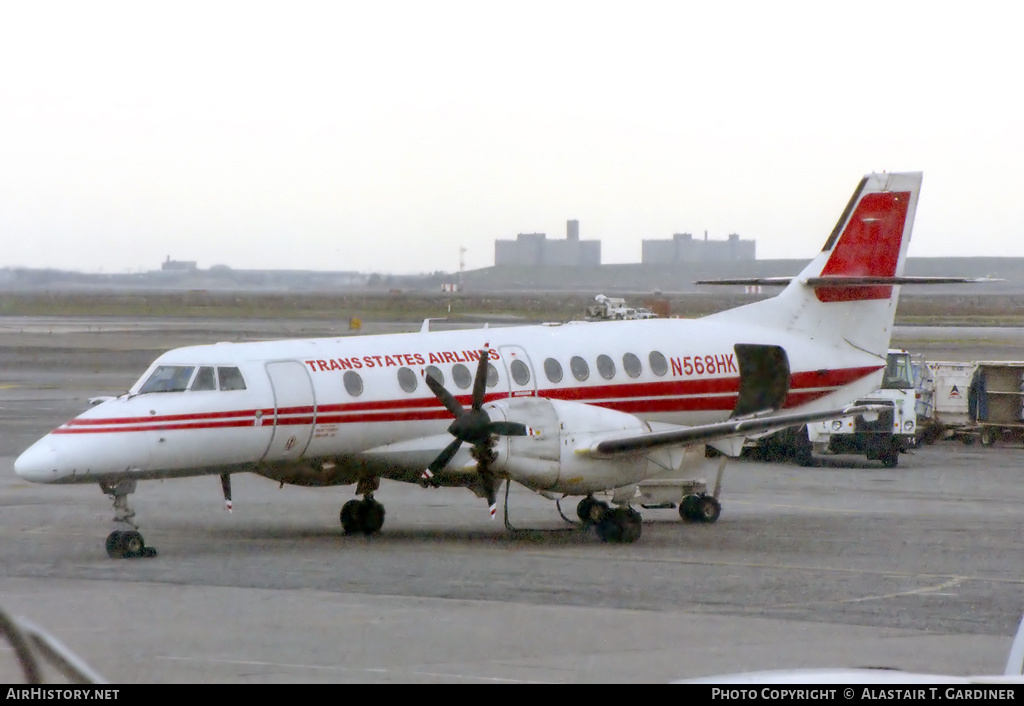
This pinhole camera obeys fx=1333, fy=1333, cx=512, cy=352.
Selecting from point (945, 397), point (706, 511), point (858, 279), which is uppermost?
point (858, 279)

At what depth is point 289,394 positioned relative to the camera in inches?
707

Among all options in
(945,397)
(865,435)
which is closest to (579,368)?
(865,435)

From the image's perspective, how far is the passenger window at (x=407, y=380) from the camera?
62.0 ft

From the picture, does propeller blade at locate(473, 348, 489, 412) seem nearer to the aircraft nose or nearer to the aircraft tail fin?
the aircraft nose

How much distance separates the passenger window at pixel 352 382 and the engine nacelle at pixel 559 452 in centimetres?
181

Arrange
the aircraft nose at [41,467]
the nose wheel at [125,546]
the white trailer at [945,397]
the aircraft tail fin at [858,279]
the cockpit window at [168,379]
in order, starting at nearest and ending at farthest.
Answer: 1. the aircraft nose at [41,467]
2. the nose wheel at [125,546]
3. the cockpit window at [168,379]
4. the aircraft tail fin at [858,279]
5. the white trailer at [945,397]

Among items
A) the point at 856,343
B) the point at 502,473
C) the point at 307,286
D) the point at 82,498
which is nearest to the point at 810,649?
the point at 502,473

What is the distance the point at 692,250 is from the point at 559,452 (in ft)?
415

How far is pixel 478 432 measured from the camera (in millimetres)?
17797

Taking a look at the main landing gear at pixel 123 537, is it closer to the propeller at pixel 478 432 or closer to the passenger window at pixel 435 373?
the propeller at pixel 478 432

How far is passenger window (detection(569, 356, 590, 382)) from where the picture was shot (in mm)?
20342

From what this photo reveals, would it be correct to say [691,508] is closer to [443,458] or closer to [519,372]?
[519,372]

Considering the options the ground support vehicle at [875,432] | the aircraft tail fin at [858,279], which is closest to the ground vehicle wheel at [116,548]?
the aircraft tail fin at [858,279]

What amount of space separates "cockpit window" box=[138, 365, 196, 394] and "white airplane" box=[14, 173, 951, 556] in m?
0.02
